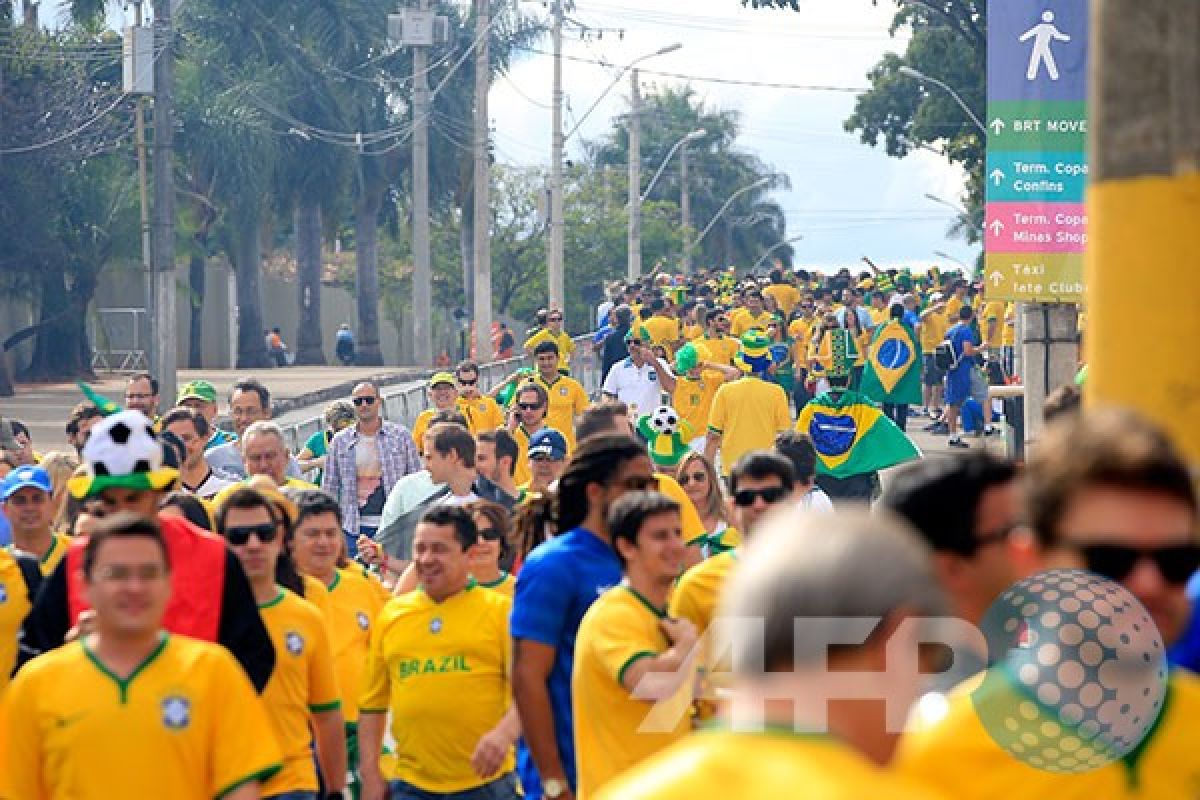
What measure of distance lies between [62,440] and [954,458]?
31848 millimetres

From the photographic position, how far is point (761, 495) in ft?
28.2

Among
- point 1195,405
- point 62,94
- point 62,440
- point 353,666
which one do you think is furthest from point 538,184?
point 1195,405

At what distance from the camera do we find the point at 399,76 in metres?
65.4

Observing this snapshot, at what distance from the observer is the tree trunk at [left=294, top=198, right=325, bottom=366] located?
2628 inches

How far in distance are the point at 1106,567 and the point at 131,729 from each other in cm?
307

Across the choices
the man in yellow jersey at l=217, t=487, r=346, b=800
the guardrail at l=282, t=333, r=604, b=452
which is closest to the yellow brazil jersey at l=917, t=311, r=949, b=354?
the guardrail at l=282, t=333, r=604, b=452

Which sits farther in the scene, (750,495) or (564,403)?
(564,403)

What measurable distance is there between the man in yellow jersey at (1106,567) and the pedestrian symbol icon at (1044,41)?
482 inches

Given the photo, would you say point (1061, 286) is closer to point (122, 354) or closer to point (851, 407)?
point (851, 407)

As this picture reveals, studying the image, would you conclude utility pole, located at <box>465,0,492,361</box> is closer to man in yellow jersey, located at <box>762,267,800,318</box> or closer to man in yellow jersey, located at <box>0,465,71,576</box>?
man in yellow jersey, located at <box>762,267,800,318</box>

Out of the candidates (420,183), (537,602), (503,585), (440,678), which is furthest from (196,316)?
(537,602)

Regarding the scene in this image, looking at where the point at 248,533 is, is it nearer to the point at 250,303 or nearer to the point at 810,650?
the point at 810,650

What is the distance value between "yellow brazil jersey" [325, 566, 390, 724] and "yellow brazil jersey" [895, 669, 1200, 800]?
5378 mm

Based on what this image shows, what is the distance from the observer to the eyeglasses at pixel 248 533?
27.6ft
